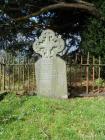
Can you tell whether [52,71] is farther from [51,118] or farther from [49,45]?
[51,118]

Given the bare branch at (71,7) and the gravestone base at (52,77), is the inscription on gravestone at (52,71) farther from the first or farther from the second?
the bare branch at (71,7)

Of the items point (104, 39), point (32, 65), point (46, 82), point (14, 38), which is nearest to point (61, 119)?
point (46, 82)

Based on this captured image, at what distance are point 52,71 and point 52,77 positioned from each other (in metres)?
0.15

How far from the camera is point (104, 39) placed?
15.2m

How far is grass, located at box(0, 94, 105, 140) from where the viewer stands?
891 cm

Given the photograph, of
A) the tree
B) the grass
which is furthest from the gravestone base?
the tree

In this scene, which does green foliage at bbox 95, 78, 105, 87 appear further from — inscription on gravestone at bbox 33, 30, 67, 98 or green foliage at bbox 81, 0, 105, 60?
inscription on gravestone at bbox 33, 30, 67, 98

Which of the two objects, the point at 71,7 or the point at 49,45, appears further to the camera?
the point at 71,7

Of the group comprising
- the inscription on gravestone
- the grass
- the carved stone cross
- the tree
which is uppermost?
the tree

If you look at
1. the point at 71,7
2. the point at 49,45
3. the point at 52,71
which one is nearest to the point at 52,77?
the point at 52,71

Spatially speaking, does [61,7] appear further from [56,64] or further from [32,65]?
[56,64]

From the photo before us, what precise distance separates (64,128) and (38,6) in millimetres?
8659

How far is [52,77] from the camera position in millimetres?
12414

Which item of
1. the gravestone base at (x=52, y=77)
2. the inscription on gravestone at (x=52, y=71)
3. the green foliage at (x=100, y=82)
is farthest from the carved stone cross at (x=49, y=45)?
the green foliage at (x=100, y=82)
